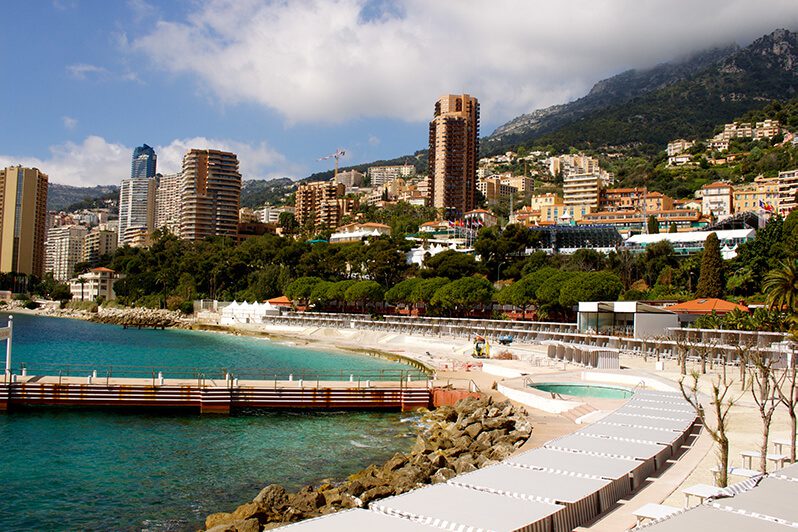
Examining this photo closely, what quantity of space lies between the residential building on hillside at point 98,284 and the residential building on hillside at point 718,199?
11806 cm

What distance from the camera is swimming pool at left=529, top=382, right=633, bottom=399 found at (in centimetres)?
2759

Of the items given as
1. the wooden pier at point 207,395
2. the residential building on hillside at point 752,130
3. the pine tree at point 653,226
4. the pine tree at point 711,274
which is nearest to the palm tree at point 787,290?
the wooden pier at point 207,395

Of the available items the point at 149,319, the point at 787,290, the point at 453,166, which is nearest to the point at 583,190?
the point at 453,166

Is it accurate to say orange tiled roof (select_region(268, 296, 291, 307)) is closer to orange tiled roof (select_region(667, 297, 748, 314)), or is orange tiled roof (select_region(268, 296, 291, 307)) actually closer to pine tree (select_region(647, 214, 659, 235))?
orange tiled roof (select_region(667, 297, 748, 314))

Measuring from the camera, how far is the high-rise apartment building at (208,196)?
578 feet

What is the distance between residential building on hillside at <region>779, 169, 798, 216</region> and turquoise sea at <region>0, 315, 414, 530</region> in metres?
113

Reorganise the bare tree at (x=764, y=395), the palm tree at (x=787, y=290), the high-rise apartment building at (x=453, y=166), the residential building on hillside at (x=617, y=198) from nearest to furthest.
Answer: the bare tree at (x=764, y=395), the palm tree at (x=787, y=290), the residential building on hillside at (x=617, y=198), the high-rise apartment building at (x=453, y=166)

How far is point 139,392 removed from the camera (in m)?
28.2

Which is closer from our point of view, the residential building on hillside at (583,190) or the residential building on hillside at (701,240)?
the residential building on hillside at (701,240)

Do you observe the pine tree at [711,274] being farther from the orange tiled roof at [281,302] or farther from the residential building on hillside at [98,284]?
the residential building on hillside at [98,284]

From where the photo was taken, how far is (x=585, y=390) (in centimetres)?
2881

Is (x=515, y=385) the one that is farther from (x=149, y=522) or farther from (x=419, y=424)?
(x=149, y=522)

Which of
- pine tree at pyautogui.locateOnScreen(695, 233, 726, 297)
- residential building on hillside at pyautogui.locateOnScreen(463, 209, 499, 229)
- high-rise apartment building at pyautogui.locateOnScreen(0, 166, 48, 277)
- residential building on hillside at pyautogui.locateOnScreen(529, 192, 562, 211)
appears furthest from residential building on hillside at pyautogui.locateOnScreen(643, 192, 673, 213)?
high-rise apartment building at pyautogui.locateOnScreen(0, 166, 48, 277)

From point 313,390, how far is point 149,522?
13.9 meters
